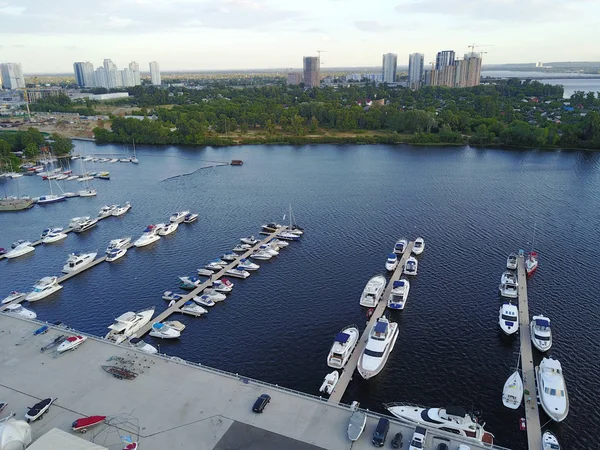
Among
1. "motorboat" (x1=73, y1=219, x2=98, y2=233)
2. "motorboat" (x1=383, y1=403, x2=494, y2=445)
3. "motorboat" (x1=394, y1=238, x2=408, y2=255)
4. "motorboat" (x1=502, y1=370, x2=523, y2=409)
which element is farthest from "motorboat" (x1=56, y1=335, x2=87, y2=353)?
"motorboat" (x1=73, y1=219, x2=98, y2=233)

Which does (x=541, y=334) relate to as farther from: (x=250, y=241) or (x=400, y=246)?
(x=250, y=241)

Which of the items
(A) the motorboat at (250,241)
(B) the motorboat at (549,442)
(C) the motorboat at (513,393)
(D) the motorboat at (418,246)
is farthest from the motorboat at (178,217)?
(B) the motorboat at (549,442)

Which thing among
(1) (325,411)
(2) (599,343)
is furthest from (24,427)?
(2) (599,343)

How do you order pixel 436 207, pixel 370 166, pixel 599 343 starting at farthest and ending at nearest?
pixel 370 166 < pixel 436 207 < pixel 599 343

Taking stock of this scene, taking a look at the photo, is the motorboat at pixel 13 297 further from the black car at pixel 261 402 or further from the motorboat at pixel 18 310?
the black car at pixel 261 402

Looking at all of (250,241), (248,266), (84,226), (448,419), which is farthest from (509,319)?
(84,226)

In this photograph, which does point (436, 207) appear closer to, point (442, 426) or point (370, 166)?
point (370, 166)

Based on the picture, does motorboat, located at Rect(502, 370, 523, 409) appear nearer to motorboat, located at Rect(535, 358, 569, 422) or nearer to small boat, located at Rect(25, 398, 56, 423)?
motorboat, located at Rect(535, 358, 569, 422)
